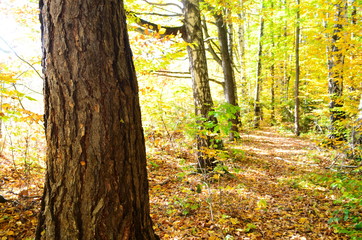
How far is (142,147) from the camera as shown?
159 cm

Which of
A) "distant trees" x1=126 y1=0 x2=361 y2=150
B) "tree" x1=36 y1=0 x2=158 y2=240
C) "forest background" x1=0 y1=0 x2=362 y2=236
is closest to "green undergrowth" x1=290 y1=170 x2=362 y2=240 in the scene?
"forest background" x1=0 y1=0 x2=362 y2=236

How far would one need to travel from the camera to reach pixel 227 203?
4.06m

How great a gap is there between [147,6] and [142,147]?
616 cm

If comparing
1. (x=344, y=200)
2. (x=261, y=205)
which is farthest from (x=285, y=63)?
(x=261, y=205)

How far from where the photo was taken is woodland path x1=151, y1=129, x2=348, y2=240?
3129mm

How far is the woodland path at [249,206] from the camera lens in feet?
10.3

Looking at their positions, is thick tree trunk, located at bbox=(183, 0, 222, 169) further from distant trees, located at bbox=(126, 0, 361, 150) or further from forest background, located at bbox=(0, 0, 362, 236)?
distant trees, located at bbox=(126, 0, 361, 150)

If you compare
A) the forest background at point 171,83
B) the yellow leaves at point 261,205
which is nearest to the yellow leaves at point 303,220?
the forest background at point 171,83

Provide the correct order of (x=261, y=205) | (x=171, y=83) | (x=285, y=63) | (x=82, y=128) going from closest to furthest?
(x=82, y=128) < (x=261, y=205) < (x=171, y=83) < (x=285, y=63)

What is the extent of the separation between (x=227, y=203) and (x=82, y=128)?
3.45 meters

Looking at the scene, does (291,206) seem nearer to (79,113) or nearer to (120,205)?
(120,205)

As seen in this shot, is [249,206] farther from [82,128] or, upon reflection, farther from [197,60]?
[82,128]

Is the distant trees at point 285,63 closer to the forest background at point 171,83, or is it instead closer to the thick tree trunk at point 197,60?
the forest background at point 171,83

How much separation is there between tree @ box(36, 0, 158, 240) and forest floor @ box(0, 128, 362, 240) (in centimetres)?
193
